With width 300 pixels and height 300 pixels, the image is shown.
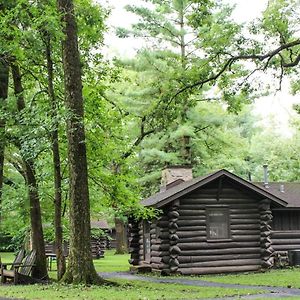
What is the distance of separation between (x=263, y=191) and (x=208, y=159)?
55.6ft

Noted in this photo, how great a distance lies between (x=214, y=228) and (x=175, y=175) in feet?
13.2

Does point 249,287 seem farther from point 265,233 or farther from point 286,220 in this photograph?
point 286,220

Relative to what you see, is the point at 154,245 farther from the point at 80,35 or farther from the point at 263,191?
the point at 80,35

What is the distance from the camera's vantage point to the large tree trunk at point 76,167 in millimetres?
15852

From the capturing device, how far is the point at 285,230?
2684cm

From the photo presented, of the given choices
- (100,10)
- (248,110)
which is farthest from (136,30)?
(248,110)

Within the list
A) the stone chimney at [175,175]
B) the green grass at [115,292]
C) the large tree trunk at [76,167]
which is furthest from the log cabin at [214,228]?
the large tree trunk at [76,167]

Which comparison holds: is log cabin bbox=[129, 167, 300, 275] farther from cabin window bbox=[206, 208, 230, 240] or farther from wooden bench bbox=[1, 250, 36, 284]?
wooden bench bbox=[1, 250, 36, 284]

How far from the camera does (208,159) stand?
41344mm

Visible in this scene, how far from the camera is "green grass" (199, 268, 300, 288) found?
18.6 m

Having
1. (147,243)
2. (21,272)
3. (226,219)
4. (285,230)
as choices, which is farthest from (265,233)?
(21,272)

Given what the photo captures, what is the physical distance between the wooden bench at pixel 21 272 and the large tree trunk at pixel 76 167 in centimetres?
321

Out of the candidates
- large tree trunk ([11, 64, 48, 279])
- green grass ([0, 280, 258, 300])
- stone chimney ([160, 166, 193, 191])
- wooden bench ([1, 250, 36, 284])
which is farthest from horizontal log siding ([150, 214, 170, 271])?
green grass ([0, 280, 258, 300])

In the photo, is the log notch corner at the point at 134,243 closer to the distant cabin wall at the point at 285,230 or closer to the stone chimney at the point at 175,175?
the stone chimney at the point at 175,175
